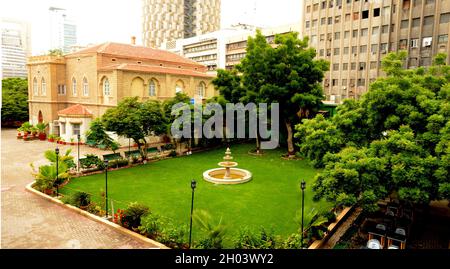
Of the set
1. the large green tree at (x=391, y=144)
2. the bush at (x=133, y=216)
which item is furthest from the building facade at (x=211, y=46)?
the bush at (x=133, y=216)

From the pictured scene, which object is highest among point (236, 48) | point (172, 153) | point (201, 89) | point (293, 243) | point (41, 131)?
point (236, 48)

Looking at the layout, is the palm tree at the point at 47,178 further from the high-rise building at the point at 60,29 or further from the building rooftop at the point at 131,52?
the high-rise building at the point at 60,29

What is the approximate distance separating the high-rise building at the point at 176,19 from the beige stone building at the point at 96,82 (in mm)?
67468

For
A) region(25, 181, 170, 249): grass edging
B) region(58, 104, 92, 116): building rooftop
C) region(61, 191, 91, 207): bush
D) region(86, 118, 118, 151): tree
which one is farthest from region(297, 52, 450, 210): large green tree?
region(58, 104, 92, 116): building rooftop

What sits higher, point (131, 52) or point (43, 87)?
point (131, 52)

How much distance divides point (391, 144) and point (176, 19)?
10409 cm

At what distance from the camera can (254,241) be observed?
452 inches

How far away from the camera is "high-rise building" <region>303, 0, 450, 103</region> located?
136 feet

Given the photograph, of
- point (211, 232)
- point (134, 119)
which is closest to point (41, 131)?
point (134, 119)

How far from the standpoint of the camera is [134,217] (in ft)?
43.4

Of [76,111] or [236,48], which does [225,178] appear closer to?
[76,111]

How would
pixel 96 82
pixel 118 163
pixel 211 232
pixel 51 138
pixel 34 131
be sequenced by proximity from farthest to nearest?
1. pixel 34 131
2. pixel 96 82
3. pixel 51 138
4. pixel 118 163
5. pixel 211 232

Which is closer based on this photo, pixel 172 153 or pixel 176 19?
pixel 172 153
